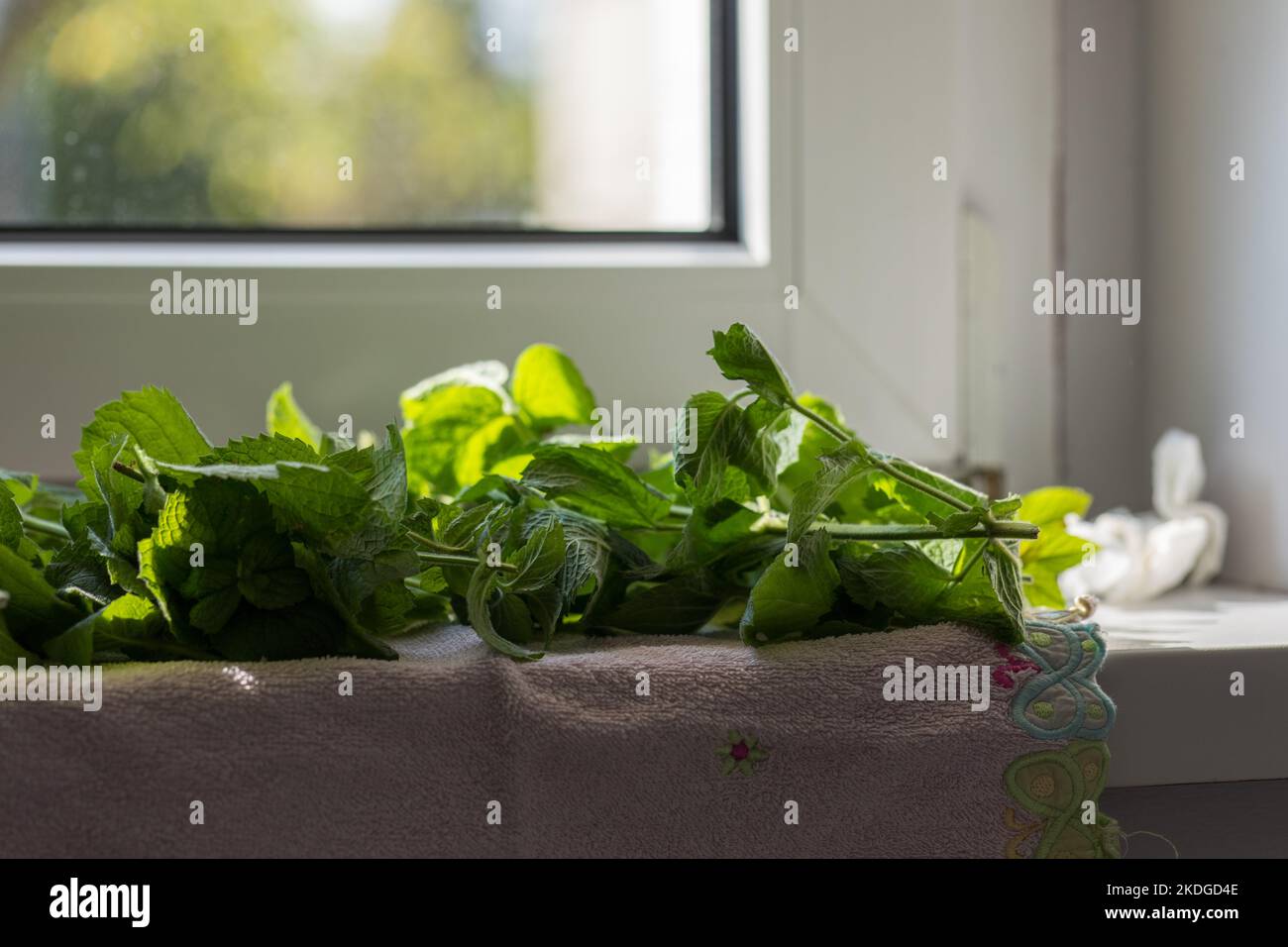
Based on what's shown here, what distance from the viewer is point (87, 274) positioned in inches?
27.0

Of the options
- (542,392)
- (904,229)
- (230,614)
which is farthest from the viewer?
(904,229)

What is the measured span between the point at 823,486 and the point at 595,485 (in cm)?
10

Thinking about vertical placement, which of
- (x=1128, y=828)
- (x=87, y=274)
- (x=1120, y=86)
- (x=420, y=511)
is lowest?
(x=1128, y=828)

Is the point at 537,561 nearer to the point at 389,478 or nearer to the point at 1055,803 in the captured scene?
the point at 389,478

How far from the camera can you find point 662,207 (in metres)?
0.81

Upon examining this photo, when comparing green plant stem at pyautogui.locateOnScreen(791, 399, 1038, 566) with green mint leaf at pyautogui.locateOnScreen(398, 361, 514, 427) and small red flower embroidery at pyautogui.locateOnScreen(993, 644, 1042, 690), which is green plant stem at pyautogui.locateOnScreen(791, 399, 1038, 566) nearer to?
small red flower embroidery at pyautogui.locateOnScreen(993, 644, 1042, 690)

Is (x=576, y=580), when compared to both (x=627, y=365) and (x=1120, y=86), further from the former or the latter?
(x=1120, y=86)

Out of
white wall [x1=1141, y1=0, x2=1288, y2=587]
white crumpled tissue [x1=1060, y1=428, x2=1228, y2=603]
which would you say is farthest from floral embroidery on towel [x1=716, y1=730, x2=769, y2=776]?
white wall [x1=1141, y1=0, x2=1288, y2=587]

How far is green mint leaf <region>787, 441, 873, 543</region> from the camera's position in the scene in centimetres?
37

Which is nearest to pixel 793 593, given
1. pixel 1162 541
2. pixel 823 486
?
pixel 823 486

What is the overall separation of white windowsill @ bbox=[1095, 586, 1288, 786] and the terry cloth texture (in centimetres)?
4

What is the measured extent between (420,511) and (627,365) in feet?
1.13

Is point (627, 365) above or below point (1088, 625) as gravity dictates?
above

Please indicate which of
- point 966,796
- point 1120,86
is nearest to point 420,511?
point 966,796
